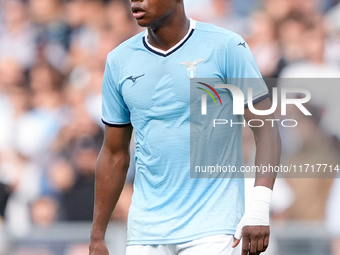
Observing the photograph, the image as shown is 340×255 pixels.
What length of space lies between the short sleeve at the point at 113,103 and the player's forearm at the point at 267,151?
83 centimetres

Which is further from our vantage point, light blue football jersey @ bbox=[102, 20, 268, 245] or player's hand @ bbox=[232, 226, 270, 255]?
light blue football jersey @ bbox=[102, 20, 268, 245]

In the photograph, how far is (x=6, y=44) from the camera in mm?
7586

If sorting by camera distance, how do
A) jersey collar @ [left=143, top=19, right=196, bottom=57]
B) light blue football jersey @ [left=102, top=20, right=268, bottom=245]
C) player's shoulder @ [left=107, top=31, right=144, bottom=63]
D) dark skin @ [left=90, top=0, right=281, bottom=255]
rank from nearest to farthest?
dark skin @ [left=90, top=0, right=281, bottom=255]
light blue football jersey @ [left=102, top=20, right=268, bottom=245]
jersey collar @ [left=143, top=19, right=196, bottom=57]
player's shoulder @ [left=107, top=31, right=144, bottom=63]

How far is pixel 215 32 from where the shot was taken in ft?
10.3

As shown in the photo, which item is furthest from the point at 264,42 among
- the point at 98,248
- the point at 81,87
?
the point at 98,248

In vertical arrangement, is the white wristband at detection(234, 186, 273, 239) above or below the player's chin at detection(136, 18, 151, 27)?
below

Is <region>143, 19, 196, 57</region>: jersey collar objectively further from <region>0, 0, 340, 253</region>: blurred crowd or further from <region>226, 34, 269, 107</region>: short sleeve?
<region>0, 0, 340, 253</region>: blurred crowd

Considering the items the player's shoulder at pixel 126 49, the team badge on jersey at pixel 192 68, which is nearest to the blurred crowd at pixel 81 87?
the player's shoulder at pixel 126 49

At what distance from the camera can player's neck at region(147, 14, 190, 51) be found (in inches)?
126

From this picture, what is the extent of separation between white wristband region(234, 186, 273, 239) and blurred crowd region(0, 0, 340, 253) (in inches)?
106

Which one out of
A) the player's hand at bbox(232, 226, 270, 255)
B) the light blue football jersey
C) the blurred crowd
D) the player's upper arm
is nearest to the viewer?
the player's hand at bbox(232, 226, 270, 255)

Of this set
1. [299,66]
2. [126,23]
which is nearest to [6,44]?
[126,23]

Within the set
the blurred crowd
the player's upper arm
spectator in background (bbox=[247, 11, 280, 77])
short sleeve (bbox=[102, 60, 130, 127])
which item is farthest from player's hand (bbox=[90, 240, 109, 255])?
spectator in background (bbox=[247, 11, 280, 77])

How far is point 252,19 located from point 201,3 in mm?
693
